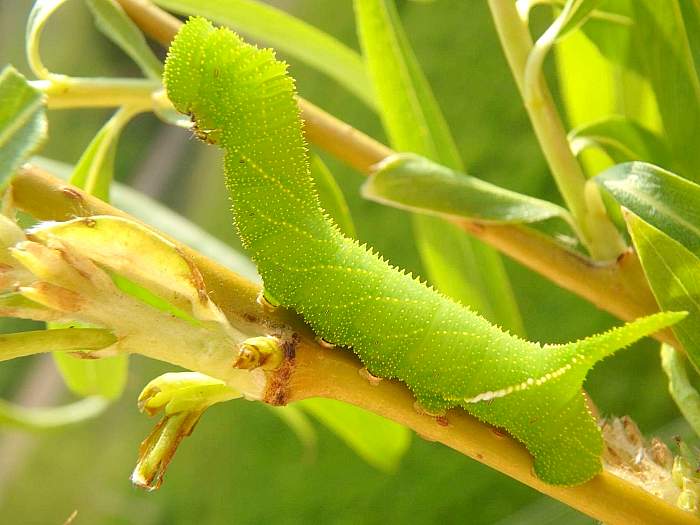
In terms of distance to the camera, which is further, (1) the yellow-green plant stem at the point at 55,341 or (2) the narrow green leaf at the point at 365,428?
(2) the narrow green leaf at the point at 365,428

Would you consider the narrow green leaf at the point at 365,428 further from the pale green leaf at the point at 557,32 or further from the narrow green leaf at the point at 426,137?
the pale green leaf at the point at 557,32

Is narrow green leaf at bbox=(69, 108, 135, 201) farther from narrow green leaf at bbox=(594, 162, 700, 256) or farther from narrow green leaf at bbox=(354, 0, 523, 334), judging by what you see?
narrow green leaf at bbox=(594, 162, 700, 256)

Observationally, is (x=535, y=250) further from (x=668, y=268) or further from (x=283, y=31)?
(x=283, y=31)

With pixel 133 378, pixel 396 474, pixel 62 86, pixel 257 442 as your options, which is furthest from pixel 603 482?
pixel 133 378

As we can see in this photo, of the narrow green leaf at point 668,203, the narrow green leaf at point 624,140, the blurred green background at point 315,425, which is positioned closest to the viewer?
the narrow green leaf at point 668,203

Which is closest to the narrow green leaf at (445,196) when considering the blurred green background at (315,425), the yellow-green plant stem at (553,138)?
the yellow-green plant stem at (553,138)

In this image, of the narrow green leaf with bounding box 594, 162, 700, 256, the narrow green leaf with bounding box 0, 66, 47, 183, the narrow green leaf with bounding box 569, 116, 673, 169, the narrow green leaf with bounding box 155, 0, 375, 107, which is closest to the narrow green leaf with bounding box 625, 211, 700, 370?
the narrow green leaf with bounding box 594, 162, 700, 256
